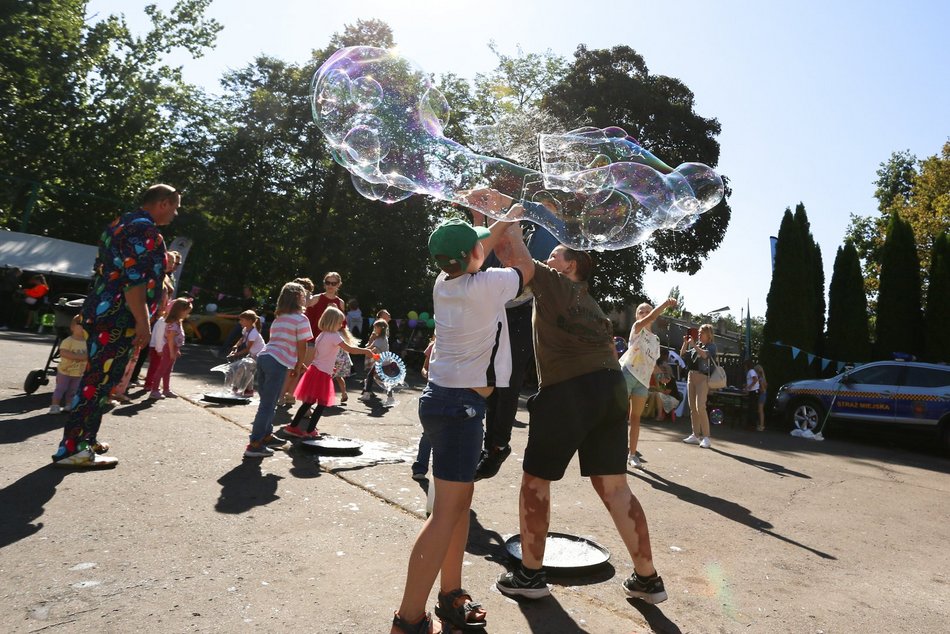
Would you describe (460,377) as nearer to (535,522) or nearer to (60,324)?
(535,522)

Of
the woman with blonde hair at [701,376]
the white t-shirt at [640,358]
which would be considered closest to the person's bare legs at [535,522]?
the white t-shirt at [640,358]

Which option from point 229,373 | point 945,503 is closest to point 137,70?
point 229,373

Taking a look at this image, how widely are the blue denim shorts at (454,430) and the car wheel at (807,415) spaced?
14.0 m

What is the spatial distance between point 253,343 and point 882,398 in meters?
12.6

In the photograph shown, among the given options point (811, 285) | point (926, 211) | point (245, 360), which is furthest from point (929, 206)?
point (245, 360)

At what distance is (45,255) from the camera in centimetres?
2102

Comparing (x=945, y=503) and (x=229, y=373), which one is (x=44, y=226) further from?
(x=945, y=503)

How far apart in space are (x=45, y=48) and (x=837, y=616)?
33.5 m

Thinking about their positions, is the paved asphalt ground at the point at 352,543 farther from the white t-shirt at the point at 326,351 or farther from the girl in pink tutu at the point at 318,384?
the white t-shirt at the point at 326,351

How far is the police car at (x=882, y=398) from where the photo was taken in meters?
12.9

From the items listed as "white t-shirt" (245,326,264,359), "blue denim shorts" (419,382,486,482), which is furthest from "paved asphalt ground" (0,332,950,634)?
"white t-shirt" (245,326,264,359)

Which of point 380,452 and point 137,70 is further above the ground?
point 137,70

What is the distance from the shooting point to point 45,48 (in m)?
27.0

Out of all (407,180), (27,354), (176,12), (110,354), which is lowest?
(27,354)
